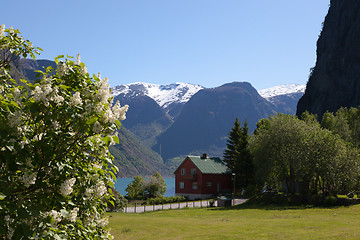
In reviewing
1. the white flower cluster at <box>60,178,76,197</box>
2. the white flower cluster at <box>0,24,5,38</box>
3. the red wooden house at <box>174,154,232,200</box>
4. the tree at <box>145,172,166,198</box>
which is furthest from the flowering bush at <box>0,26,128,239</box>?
the red wooden house at <box>174,154,232,200</box>

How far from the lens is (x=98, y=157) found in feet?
24.5

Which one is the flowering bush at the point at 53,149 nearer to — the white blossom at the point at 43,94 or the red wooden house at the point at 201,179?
the white blossom at the point at 43,94

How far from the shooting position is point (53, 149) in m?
6.35

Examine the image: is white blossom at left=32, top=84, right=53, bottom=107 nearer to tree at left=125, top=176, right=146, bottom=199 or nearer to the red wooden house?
the red wooden house

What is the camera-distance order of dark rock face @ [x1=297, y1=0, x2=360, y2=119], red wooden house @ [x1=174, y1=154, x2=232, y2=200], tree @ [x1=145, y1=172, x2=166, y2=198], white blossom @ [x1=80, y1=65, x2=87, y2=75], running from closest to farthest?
1. white blossom @ [x1=80, y1=65, x2=87, y2=75]
2. tree @ [x1=145, y1=172, x2=166, y2=198]
3. red wooden house @ [x1=174, y1=154, x2=232, y2=200]
4. dark rock face @ [x1=297, y1=0, x2=360, y2=119]

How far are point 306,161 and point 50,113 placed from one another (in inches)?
2008

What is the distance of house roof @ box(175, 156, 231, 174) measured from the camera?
88188 mm

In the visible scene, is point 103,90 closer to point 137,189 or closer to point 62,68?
point 62,68

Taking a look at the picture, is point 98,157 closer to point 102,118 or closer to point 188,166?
point 102,118

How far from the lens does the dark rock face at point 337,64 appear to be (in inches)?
4990

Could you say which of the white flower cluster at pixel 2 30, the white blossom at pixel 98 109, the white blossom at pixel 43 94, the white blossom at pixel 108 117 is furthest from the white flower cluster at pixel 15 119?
the white flower cluster at pixel 2 30

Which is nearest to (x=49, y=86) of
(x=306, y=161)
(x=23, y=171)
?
(x=23, y=171)

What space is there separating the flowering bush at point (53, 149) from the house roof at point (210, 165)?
265ft

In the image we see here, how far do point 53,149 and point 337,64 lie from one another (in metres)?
142
